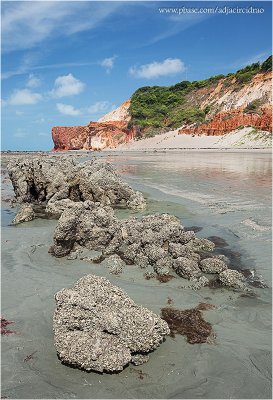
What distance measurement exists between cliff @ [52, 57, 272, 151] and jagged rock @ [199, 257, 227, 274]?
5171 cm

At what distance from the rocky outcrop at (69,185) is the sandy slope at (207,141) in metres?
40.2

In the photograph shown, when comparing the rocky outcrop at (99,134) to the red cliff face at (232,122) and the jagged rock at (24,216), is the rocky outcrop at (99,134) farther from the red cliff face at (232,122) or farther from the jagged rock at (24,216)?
the jagged rock at (24,216)

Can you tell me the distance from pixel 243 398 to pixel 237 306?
6.95ft

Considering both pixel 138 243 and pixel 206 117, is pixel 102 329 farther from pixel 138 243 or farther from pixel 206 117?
pixel 206 117

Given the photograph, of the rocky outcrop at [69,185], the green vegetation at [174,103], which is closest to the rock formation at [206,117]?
the green vegetation at [174,103]

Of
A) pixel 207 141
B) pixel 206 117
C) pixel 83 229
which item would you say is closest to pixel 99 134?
pixel 206 117

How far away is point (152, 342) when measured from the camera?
4750mm

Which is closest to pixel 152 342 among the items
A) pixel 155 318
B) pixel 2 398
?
pixel 155 318

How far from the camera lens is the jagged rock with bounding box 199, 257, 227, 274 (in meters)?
7.38

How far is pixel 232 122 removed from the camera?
6125 centimetres

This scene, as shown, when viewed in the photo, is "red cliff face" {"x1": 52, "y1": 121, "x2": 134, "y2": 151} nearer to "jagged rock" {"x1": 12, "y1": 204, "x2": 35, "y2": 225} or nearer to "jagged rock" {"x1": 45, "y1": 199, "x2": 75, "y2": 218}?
"jagged rock" {"x1": 45, "y1": 199, "x2": 75, "y2": 218}

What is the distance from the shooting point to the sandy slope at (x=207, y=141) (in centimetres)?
5393

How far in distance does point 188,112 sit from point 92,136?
28.9 meters

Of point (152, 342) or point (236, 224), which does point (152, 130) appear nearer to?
point (236, 224)
